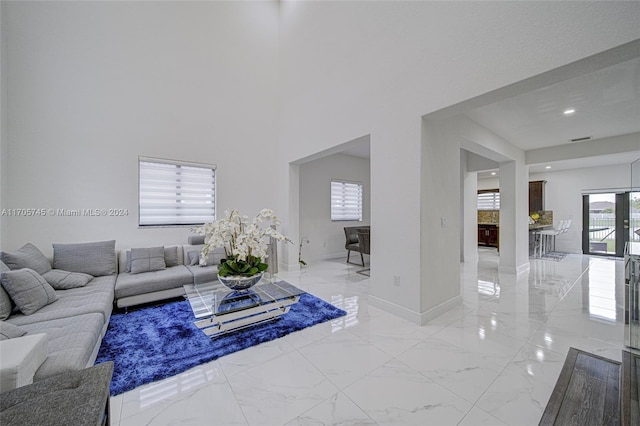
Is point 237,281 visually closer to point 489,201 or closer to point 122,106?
point 122,106

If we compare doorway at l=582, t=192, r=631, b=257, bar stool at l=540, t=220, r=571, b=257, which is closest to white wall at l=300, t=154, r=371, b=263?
bar stool at l=540, t=220, r=571, b=257

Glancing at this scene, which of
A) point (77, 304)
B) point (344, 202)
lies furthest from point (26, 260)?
point (344, 202)

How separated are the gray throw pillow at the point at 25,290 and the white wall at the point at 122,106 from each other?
1.74 meters

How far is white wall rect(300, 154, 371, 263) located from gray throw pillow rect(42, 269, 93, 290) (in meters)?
3.97

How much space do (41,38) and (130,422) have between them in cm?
511

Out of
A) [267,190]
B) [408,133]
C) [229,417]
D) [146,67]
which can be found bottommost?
[229,417]

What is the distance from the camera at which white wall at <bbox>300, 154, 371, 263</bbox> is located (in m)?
6.11

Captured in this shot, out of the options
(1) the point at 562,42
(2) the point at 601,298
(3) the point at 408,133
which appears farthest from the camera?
(2) the point at 601,298

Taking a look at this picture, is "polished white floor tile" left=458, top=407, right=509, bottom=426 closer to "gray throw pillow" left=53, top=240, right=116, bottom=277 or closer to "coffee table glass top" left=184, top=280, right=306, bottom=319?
"coffee table glass top" left=184, top=280, right=306, bottom=319

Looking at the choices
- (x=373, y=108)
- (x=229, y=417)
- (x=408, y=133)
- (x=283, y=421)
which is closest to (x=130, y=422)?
(x=229, y=417)

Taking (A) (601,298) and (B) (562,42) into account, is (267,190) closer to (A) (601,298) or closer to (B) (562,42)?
(B) (562,42)

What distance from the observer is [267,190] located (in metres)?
5.36

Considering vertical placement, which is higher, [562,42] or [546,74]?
[562,42]

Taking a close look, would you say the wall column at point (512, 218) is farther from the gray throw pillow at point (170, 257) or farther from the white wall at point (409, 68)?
the gray throw pillow at point (170, 257)
